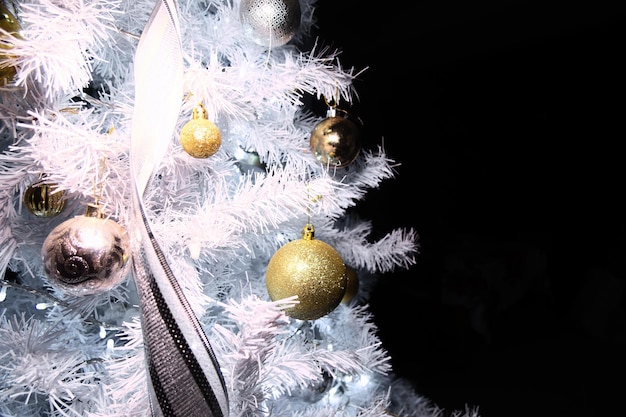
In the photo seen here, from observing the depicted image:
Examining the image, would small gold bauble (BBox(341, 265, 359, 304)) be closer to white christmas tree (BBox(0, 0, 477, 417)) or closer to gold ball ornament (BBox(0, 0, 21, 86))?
white christmas tree (BBox(0, 0, 477, 417))

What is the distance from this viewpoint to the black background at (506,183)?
992 millimetres

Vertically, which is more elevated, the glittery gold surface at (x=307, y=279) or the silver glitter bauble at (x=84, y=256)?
the silver glitter bauble at (x=84, y=256)

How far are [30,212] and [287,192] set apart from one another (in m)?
0.26

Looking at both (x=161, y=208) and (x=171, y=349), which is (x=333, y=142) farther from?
(x=171, y=349)

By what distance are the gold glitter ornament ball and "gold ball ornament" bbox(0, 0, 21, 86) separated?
1.11 feet

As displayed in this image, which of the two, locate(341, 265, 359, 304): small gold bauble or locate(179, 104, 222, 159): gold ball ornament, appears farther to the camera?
locate(341, 265, 359, 304): small gold bauble

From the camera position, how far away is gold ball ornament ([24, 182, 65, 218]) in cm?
44

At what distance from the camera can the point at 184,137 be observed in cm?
50

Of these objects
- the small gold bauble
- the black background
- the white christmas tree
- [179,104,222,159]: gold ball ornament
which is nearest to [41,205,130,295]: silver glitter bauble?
the white christmas tree

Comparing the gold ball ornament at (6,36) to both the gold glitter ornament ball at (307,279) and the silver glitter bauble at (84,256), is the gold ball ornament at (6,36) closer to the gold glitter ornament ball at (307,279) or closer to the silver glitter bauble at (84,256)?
the silver glitter bauble at (84,256)

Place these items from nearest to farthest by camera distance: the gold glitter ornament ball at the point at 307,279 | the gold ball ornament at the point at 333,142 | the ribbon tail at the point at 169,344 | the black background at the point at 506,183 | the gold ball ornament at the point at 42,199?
1. the ribbon tail at the point at 169,344
2. the gold ball ornament at the point at 42,199
3. the gold glitter ornament ball at the point at 307,279
4. the gold ball ornament at the point at 333,142
5. the black background at the point at 506,183

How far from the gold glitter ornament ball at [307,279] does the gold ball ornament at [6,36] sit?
338 mm

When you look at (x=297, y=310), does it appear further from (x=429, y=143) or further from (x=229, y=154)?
(x=429, y=143)

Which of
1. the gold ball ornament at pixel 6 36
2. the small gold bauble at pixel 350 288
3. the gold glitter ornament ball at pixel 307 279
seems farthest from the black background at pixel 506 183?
the gold ball ornament at pixel 6 36
